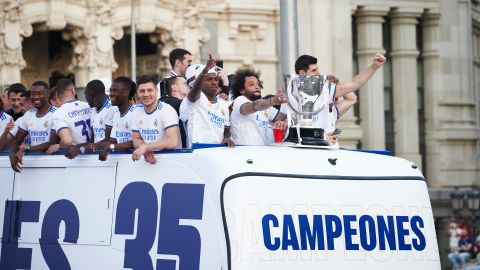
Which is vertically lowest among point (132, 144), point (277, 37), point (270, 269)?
point (270, 269)

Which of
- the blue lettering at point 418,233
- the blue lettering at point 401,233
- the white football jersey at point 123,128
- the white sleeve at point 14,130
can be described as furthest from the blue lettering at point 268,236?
the white sleeve at point 14,130

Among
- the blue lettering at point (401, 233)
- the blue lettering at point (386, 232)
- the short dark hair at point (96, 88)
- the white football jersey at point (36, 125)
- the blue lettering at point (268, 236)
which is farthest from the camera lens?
the white football jersey at point (36, 125)

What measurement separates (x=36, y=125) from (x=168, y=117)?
2337 mm

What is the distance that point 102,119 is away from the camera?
12.9 m

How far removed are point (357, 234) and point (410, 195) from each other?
2.42 feet

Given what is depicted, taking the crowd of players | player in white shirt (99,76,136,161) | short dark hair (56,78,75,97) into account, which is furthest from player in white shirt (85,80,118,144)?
short dark hair (56,78,75,97)

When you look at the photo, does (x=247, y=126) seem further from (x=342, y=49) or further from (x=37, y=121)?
(x=342, y=49)

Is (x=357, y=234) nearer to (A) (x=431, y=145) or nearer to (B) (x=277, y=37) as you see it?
(B) (x=277, y=37)

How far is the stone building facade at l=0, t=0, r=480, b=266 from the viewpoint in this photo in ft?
109

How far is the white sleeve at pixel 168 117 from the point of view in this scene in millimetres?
11391

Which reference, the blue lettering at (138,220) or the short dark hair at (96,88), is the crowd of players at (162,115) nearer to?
the short dark hair at (96,88)

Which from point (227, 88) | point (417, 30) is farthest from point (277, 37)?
point (227, 88)

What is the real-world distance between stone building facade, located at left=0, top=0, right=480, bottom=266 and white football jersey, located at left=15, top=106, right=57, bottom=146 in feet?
60.9

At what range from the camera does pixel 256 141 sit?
12297 mm
